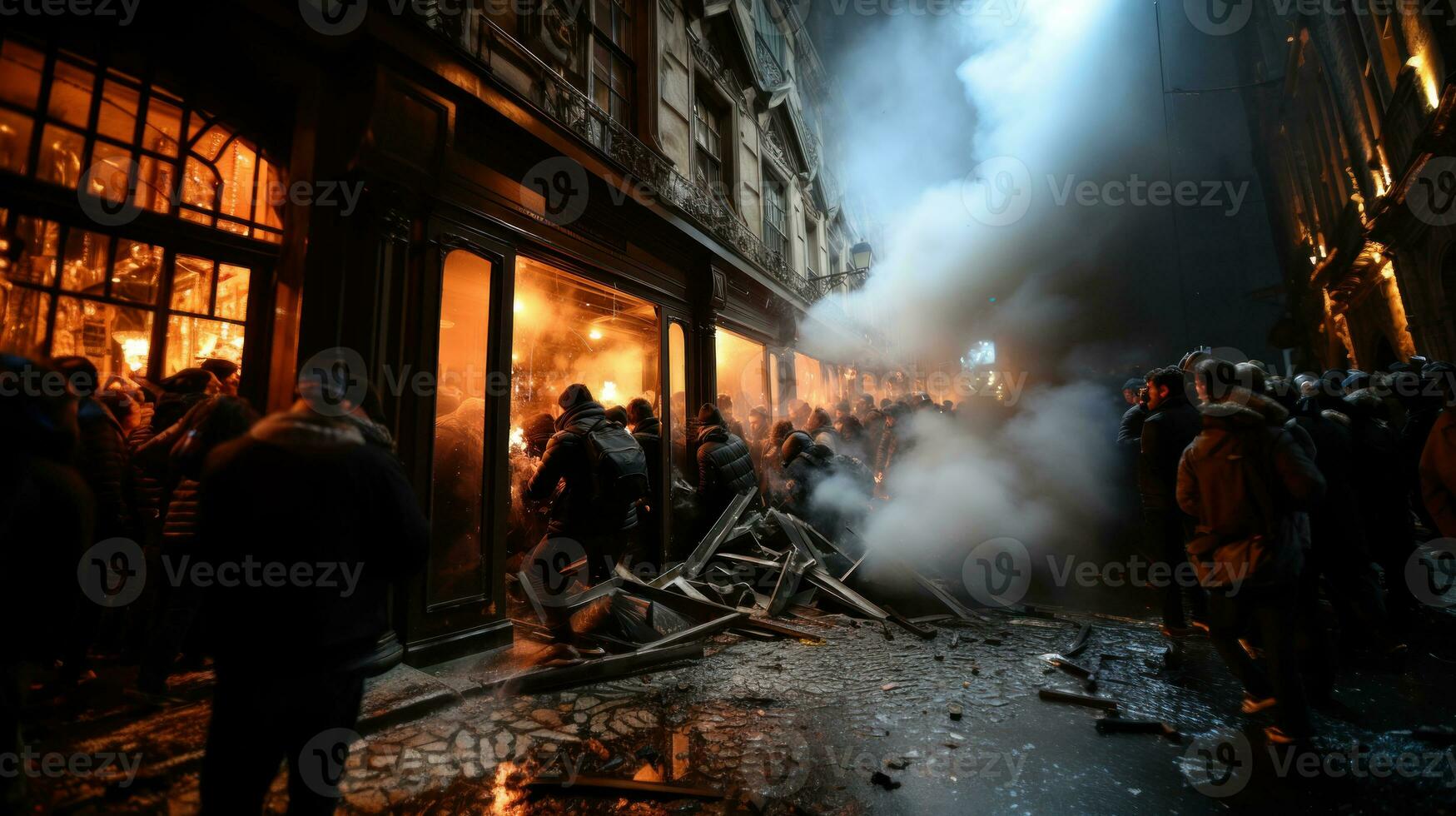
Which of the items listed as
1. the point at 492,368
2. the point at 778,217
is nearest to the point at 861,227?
the point at 778,217

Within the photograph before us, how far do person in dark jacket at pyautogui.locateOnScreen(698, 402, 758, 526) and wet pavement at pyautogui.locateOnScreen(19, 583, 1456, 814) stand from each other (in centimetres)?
295

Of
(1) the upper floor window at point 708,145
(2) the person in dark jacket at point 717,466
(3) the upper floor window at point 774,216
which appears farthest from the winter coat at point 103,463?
(3) the upper floor window at point 774,216

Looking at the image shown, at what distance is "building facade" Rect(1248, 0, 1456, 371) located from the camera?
29.2ft

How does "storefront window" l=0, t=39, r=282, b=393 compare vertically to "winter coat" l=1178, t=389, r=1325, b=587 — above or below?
above

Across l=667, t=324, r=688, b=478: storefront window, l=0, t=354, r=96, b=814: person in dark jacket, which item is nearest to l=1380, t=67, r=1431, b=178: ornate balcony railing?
l=667, t=324, r=688, b=478: storefront window

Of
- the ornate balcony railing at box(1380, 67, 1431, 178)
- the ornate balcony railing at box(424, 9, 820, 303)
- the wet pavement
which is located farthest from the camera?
the ornate balcony railing at box(1380, 67, 1431, 178)

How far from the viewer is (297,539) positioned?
1.66 metres

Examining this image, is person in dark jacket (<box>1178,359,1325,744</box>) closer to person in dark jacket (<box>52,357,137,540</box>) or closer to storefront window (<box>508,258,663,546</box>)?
storefront window (<box>508,258,663,546</box>)

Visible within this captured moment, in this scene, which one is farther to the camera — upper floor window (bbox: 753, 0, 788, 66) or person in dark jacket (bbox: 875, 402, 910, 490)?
upper floor window (bbox: 753, 0, 788, 66)

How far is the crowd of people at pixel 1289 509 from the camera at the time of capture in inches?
109

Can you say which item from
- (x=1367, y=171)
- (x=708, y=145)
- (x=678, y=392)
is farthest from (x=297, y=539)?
(x=1367, y=171)

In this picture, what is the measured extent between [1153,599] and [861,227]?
50.9 feet

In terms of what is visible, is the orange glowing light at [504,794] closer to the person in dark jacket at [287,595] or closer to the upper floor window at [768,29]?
the person in dark jacket at [287,595]

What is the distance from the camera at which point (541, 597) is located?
479 cm
